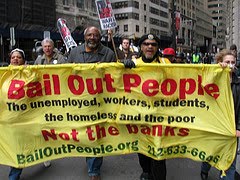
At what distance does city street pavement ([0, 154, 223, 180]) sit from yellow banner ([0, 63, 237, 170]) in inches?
36.5

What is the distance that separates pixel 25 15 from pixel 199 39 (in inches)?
4535

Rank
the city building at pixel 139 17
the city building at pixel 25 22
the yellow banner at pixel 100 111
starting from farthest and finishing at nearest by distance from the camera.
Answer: the city building at pixel 139 17 → the city building at pixel 25 22 → the yellow banner at pixel 100 111

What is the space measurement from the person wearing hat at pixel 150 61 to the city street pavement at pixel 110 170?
15.2 inches

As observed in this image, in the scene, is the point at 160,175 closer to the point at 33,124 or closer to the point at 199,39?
the point at 33,124

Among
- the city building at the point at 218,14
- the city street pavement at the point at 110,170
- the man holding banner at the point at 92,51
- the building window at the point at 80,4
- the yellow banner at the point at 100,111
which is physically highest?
the city building at the point at 218,14

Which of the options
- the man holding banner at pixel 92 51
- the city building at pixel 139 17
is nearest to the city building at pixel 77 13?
the city building at pixel 139 17

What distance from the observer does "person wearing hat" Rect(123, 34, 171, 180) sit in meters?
4.09

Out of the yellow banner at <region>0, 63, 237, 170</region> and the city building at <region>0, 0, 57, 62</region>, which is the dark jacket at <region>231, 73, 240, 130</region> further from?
the city building at <region>0, 0, 57, 62</region>

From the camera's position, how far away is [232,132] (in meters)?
3.78

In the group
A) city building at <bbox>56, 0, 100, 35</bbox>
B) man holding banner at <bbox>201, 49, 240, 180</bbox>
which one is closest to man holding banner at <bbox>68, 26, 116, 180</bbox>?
man holding banner at <bbox>201, 49, 240, 180</bbox>

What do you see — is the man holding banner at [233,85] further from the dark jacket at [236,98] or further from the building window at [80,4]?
the building window at [80,4]

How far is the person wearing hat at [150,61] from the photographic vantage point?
4.09 meters

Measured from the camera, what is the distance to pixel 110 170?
525 centimetres

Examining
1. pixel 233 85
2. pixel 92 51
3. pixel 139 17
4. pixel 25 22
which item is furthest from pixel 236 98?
pixel 139 17
